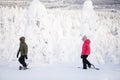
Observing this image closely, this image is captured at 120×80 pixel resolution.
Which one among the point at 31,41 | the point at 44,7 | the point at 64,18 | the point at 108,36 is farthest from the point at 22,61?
the point at 64,18

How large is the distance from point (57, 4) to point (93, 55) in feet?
20.7

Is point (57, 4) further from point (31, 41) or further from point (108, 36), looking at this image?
point (108, 36)

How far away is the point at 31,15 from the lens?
27672 mm

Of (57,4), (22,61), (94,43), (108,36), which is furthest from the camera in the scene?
(108,36)

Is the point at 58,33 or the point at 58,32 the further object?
the point at 58,33

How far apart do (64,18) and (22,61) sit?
3291 cm

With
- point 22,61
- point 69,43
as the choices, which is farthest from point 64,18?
point 22,61

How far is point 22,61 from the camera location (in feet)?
34.0

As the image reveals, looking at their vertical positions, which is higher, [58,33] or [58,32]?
[58,32]

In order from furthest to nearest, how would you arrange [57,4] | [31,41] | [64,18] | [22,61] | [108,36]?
1. [64,18]
2. [108,36]
3. [57,4]
4. [31,41]
5. [22,61]

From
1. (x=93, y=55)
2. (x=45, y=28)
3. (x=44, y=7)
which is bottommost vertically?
(x=93, y=55)

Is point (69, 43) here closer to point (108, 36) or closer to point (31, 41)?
point (108, 36)

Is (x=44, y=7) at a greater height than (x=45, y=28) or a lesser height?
greater

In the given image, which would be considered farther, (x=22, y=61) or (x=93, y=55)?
(x=93, y=55)
